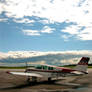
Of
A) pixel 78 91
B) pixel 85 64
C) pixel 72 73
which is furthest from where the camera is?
pixel 85 64

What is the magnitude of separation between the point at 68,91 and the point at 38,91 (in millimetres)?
2893

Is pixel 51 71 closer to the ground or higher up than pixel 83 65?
closer to the ground

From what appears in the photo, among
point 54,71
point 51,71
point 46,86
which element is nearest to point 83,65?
point 54,71

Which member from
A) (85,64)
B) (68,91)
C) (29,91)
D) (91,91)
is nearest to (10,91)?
(29,91)

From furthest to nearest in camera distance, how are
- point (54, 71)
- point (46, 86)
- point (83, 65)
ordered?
point (83, 65) < point (54, 71) < point (46, 86)

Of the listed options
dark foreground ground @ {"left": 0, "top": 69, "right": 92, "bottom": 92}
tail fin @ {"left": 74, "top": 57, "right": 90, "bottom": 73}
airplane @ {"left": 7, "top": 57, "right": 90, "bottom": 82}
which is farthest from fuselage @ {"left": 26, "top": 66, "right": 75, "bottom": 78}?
tail fin @ {"left": 74, "top": 57, "right": 90, "bottom": 73}

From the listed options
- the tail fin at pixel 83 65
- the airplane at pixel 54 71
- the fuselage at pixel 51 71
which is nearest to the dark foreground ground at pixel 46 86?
the airplane at pixel 54 71

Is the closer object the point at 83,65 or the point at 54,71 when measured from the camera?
the point at 54,71

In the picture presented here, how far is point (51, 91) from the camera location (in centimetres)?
1522

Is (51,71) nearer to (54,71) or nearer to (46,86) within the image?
(54,71)

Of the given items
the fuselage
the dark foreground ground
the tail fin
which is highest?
the tail fin

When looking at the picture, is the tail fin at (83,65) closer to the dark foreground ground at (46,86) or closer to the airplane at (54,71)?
the airplane at (54,71)

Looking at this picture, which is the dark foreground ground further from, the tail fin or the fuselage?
the tail fin

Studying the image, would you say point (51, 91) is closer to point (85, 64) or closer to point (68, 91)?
point (68, 91)
